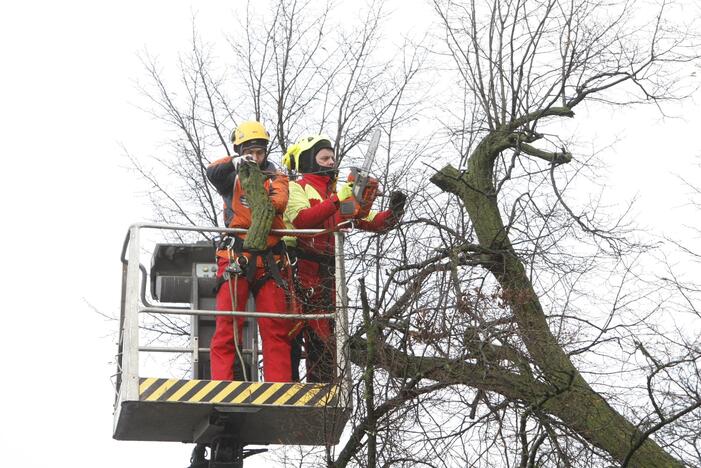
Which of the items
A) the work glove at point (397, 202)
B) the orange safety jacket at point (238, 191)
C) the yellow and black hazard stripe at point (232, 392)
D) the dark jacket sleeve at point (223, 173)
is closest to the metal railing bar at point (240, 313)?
the yellow and black hazard stripe at point (232, 392)

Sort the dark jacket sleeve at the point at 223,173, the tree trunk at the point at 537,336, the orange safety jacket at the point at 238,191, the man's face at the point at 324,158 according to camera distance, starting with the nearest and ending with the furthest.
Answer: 1. the tree trunk at the point at 537,336
2. the orange safety jacket at the point at 238,191
3. the dark jacket sleeve at the point at 223,173
4. the man's face at the point at 324,158

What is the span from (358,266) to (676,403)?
258 centimetres

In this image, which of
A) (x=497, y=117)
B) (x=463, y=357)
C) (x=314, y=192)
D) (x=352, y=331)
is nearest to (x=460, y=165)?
(x=497, y=117)

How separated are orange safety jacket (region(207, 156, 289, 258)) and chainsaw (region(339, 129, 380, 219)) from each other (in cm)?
50

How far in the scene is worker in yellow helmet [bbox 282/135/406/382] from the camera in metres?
13.0

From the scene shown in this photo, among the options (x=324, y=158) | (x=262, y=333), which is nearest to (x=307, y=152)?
(x=324, y=158)

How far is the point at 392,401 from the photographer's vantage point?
11.1 meters

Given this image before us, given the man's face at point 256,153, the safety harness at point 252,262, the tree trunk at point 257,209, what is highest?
the man's face at point 256,153

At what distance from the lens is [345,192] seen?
13.2m

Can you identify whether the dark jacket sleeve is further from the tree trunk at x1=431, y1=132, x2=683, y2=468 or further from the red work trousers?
the tree trunk at x1=431, y1=132, x2=683, y2=468

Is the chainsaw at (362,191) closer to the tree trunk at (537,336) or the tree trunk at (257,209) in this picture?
the tree trunk at (257,209)

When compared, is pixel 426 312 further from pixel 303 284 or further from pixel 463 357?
pixel 303 284

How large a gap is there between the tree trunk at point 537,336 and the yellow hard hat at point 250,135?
4.91 ft

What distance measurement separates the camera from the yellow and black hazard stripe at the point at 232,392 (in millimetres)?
12383
